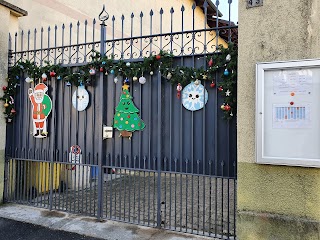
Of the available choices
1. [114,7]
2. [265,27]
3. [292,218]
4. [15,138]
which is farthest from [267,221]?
[114,7]

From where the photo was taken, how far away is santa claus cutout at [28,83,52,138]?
500 centimetres

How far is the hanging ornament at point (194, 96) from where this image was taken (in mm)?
3848

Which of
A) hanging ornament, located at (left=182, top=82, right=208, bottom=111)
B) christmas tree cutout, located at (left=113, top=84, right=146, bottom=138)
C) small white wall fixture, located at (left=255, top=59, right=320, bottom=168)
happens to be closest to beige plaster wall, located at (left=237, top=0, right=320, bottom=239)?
small white wall fixture, located at (left=255, top=59, right=320, bottom=168)

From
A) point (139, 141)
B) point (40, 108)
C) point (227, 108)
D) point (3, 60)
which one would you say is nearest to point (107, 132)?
point (139, 141)

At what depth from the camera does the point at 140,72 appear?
166 inches

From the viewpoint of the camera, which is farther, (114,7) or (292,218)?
(114,7)

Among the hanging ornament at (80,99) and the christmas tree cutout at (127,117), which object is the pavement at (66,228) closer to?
the christmas tree cutout at (127,117)

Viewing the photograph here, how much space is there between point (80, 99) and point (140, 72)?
1.19 meters

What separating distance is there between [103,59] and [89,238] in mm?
2586

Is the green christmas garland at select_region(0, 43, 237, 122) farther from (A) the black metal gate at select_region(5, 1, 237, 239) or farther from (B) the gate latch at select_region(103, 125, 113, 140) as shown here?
(B) the gate latch at select_region(103, 125, 113, 140)

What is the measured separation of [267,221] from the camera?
3170 mm

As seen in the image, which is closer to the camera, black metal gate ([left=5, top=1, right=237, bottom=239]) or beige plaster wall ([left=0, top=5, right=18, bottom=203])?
black metal gate ([left=5, top=1, right=237, bottom=239])

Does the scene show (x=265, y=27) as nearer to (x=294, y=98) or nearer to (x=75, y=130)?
(x=294, y=98)

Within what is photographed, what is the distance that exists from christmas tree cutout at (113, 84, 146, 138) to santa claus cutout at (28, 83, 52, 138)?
1.43 meters
